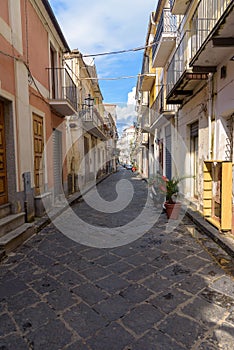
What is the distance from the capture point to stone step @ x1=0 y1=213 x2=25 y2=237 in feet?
15.2

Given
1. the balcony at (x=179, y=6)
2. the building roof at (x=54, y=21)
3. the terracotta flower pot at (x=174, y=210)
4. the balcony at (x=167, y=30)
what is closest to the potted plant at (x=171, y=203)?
the terracotta flower pot at (x=174, y=210)

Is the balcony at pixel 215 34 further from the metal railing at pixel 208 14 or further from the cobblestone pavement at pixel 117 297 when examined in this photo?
the cobblestone pavement at pixel 117 297

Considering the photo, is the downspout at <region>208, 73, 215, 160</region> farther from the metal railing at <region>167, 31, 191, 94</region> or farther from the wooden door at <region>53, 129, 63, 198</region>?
the wooden door at <region>53, 129, 63, 198</region>

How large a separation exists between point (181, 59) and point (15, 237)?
24.0 ft

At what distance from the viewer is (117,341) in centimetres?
218

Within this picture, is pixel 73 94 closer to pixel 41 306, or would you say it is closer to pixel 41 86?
pixel 41 86

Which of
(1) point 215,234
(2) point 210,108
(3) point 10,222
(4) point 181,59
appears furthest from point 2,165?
(4) point 181,59

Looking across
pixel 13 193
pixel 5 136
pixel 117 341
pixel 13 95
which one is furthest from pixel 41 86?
pixel 117 341

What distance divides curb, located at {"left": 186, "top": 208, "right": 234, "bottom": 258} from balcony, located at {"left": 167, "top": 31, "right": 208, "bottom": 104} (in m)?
3.54

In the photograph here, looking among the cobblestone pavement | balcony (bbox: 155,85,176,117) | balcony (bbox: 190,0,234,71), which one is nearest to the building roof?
balcony (bbox: 190,0,234,71)

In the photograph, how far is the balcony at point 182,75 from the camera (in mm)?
6152

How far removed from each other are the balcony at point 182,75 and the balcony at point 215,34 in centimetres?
60

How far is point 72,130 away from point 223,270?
391 inches

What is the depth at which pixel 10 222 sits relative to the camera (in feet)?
16.1
